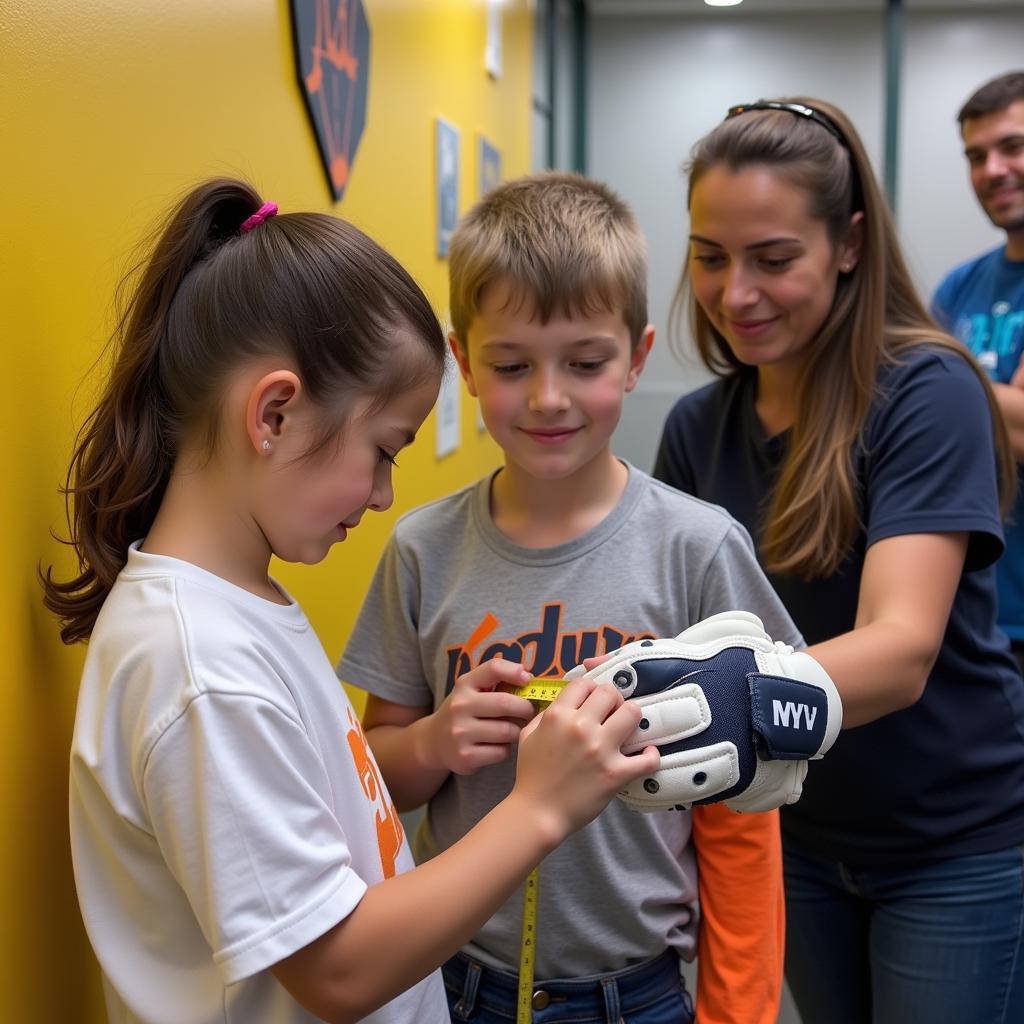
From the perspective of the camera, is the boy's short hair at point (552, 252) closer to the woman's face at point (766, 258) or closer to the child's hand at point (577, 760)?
the woman's face at point (766, 258)

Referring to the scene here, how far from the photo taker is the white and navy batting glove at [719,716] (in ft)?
3.72

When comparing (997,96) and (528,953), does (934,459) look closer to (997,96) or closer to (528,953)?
(528,953)

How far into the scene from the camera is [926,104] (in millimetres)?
6738

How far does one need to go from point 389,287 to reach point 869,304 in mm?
918

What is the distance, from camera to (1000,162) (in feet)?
11.0

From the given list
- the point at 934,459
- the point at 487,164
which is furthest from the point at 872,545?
the point at 487,164

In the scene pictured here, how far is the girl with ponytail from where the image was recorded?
932mm

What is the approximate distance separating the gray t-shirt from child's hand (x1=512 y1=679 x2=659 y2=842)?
0.28 meters

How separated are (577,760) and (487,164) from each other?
11.7ft

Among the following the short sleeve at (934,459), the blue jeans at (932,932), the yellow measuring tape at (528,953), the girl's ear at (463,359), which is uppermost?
the girl's ear at (463,359)

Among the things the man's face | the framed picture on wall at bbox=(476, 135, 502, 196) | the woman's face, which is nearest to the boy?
the woman's face

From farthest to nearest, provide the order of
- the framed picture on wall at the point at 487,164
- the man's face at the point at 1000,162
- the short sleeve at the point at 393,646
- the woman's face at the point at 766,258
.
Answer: the framed picture on wall at the point at 487,164
the man's face at the point at 1000,162
the woman's face at the point at 766,258
the short sleeve at the point at 393,646

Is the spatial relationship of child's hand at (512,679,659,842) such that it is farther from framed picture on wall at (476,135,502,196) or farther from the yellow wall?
framed picture on wall at (476,135,502,196)

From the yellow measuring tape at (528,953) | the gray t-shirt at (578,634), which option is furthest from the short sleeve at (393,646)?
the yellow measuring tape at (528,953)
